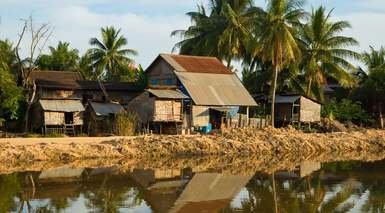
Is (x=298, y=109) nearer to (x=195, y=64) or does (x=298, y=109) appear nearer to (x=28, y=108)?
(x=195, y=64)

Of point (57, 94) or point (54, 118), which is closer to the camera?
point (54, 118)

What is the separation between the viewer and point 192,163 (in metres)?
23.1

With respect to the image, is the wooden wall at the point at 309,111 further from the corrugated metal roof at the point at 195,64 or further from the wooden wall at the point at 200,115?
the wooden wall at the point at 200,115

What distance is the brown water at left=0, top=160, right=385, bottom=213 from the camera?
1322 cm

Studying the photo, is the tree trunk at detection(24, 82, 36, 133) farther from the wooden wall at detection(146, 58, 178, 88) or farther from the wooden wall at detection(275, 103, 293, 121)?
the wooden wall at detection(275, 103, 293, 121)

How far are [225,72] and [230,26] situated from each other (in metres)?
3.63

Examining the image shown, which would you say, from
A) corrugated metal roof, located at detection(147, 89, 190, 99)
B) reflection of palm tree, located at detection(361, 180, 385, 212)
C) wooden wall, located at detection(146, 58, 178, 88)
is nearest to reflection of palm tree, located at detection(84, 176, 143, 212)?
reflection of palm tree, located at detection(361, 180, 385, 212)

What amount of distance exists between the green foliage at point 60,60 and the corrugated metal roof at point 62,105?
35.8 feet

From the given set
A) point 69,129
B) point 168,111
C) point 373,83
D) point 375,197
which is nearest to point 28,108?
point 69,129

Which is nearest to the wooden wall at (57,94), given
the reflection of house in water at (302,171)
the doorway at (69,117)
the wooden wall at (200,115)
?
the doorway at (69,117)

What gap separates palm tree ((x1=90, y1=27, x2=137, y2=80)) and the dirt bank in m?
17.9

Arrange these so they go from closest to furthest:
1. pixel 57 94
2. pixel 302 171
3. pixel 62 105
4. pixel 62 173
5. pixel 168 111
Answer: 1. pixel 62 173
2. pixel 302 171
3. pixel 62 105
4. pixel 168 111
5. pixel 57 94

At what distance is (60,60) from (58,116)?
12.5m

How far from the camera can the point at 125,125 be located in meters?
28.6
